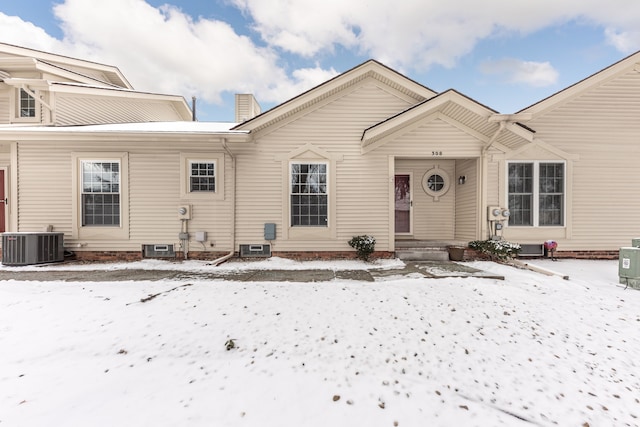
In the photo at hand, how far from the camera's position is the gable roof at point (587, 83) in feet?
24.3

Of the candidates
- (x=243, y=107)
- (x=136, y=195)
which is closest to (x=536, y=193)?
(x=243, y=107)

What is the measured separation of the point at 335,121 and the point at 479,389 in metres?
6.85

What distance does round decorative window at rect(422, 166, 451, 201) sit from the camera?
8.60m

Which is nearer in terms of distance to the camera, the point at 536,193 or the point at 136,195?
the point at 136,195

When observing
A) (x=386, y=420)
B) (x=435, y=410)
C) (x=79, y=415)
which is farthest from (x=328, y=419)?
(x=79, y=415)

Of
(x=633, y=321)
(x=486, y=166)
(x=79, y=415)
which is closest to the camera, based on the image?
(x=79, y=415)

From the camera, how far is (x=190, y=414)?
2150 mm

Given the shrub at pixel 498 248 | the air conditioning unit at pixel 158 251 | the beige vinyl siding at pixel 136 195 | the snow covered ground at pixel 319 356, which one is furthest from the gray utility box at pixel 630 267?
the air conditioning unit at pixel 158 251

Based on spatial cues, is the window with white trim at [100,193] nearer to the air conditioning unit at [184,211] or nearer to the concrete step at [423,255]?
the air conditioning unit at [184,211]

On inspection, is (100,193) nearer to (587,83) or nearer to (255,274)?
(255,274)

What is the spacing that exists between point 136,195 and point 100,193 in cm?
104

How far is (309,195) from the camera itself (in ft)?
25.4

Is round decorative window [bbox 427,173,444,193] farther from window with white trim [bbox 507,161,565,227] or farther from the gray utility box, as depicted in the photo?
the gray utility box

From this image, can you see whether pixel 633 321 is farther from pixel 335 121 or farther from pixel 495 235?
pixel 335 121
